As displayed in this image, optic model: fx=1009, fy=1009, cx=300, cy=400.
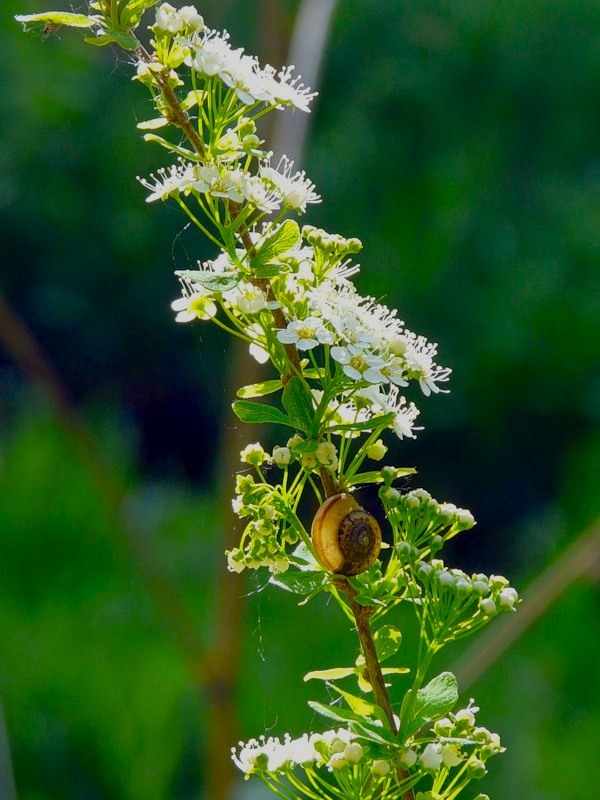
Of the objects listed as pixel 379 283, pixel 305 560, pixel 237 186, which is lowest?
pixel 305 560

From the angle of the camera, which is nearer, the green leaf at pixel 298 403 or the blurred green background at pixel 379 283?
the green leaf at pixel 298 403

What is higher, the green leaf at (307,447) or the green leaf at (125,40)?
the green leaf at (125,40)

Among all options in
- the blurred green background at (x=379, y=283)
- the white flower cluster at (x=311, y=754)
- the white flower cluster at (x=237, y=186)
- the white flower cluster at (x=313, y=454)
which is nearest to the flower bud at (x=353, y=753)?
the white flower cluster at (x=311, y=754)

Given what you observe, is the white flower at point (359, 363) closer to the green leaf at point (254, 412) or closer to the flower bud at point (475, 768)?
the green leaf at point (254, 412)

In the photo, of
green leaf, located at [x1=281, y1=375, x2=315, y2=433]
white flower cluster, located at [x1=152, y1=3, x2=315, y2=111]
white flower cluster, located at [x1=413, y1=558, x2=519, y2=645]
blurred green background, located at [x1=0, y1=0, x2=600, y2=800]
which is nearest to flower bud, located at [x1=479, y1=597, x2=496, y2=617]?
white flower cluster, located at [x1=413, y1=558, x2=519, y2=645]

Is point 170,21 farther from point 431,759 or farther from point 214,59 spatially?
point 431,759

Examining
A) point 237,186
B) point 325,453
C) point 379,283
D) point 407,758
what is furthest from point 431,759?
point 379,283
